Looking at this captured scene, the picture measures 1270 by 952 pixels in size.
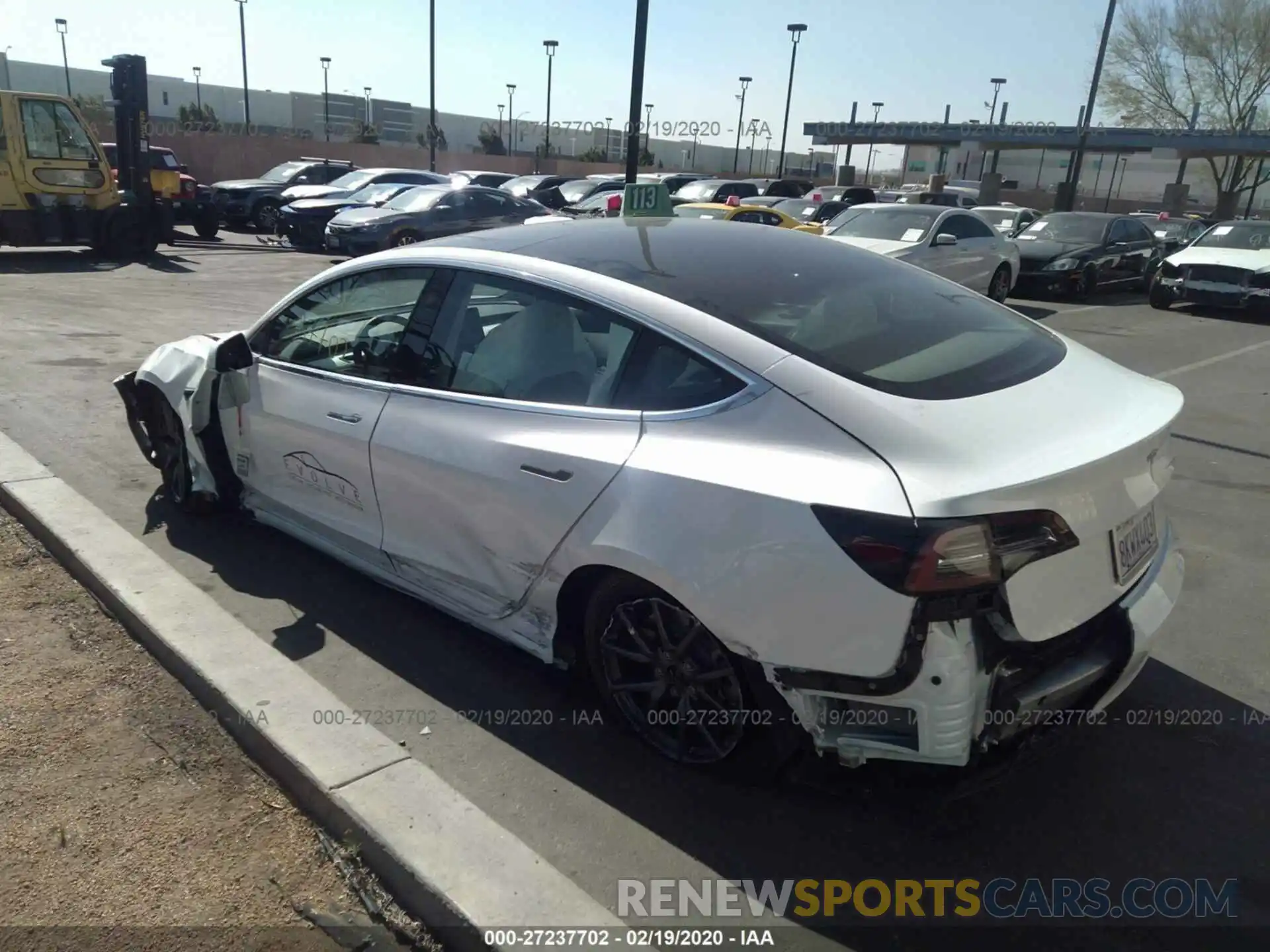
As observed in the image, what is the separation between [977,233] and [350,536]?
495 inches

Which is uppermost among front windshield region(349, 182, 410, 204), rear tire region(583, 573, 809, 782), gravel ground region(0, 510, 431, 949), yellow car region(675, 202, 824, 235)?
yellow car region(675, 202, 824, 235)

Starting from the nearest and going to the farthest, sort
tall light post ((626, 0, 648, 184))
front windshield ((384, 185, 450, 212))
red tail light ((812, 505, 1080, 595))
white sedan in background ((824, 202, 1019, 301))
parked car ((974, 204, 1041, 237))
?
red tail light ((812, 505, 1080, 595)), tall light post ((626, 0, 648, 184)), white sedan in background ((824, 202, 1019, 301)), front windshield ((384, 185, 450, 212)), parked car ((974, 204, 1041, 237))

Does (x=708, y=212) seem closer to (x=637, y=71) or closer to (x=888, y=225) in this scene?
(x=888, y=225)

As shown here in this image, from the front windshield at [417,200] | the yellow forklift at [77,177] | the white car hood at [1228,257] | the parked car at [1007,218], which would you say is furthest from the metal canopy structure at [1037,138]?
the yellow forklift at [77,177]

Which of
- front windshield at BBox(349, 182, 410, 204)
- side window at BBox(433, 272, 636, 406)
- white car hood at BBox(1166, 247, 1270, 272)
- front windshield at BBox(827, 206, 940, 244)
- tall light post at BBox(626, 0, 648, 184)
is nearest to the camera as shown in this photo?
side window at BBox(433, 272, 636, 406)

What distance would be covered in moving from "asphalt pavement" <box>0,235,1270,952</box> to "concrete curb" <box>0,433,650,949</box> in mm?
136

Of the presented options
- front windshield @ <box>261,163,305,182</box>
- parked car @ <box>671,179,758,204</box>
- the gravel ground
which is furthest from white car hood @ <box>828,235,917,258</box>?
front windshield @ <box>261,163,305,182</box>

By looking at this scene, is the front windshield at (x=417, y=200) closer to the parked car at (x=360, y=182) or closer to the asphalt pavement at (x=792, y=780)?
the parked car at (x=360, y=182)

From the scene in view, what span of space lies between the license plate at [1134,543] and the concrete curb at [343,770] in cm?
169

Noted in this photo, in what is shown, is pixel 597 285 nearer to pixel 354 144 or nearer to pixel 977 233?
pixel 977 233

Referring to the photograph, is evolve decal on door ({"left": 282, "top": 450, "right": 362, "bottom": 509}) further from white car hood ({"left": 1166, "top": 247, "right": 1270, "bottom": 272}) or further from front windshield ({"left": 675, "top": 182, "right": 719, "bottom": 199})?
front windshield ({"left": 675, "top": 182, "right": 719, "bottom": 199})

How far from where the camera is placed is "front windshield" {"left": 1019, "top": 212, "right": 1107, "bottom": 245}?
16.9 m

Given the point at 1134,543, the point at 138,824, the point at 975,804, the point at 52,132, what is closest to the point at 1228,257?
the point at 1134,543

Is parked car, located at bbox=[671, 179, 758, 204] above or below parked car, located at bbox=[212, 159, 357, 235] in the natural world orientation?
above
